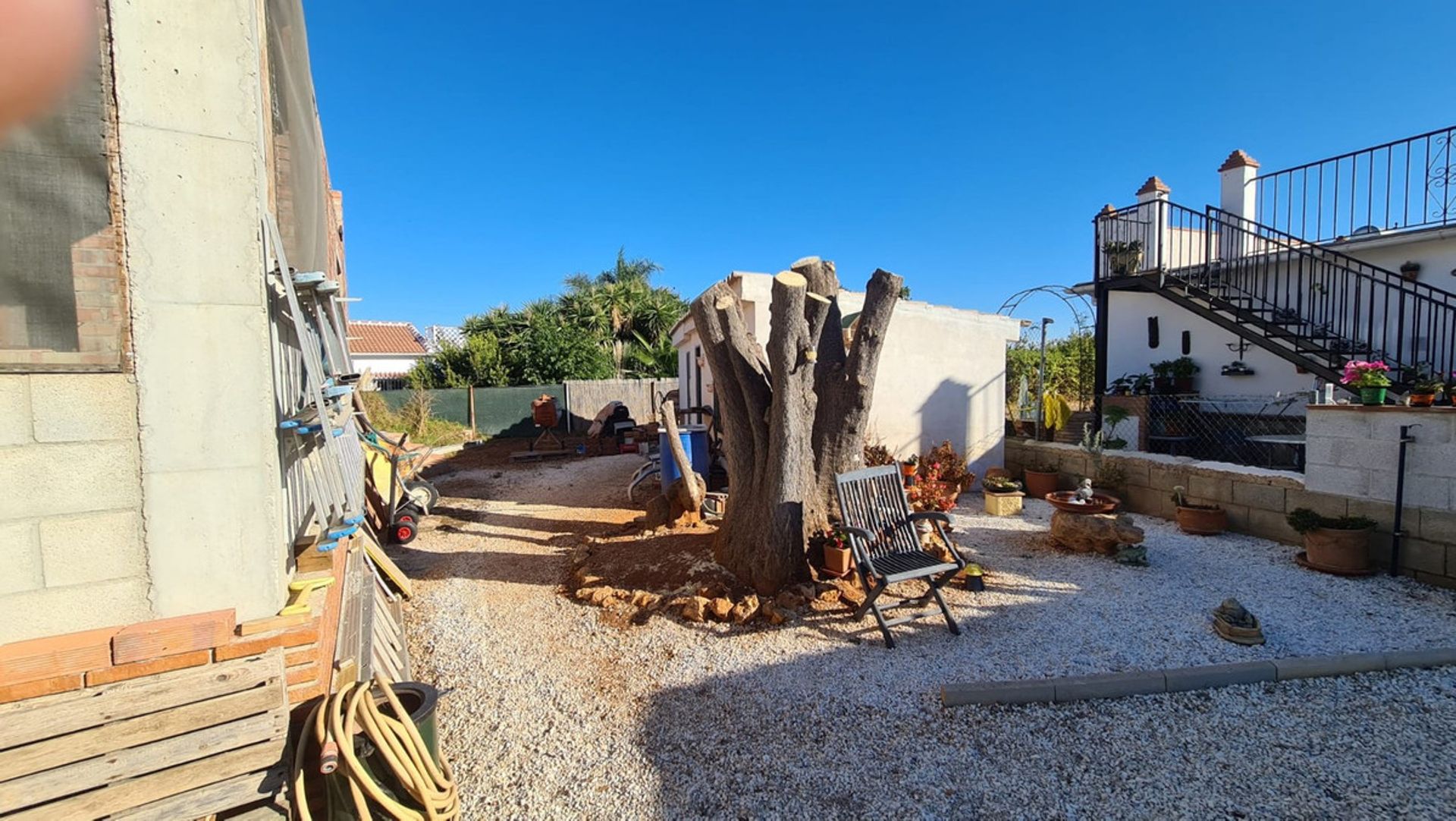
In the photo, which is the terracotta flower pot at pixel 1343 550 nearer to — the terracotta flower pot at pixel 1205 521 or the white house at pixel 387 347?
the terracotta flower pot at pixel 1205 521

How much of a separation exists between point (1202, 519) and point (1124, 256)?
474 centimetres

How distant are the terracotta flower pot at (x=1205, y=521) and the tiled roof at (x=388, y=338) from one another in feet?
104

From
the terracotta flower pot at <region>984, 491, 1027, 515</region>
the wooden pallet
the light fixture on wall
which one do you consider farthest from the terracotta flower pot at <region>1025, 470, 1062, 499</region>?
the wooden pallet

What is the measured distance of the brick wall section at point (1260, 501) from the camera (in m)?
4.51

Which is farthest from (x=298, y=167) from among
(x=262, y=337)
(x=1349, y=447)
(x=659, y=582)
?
(x=1349, y=447)

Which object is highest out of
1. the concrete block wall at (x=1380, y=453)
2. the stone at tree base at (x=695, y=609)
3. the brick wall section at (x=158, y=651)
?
the concrete block wall at (x=1380, y=453)

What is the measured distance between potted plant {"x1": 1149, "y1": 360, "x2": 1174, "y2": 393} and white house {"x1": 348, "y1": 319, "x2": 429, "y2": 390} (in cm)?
2758

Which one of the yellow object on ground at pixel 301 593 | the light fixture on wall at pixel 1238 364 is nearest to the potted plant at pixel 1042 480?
the light fixture on wall at pixel 1238 364

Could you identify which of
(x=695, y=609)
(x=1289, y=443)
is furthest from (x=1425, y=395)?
(x=695, y=609)

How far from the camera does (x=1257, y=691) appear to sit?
3.13m

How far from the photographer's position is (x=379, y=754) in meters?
2.14

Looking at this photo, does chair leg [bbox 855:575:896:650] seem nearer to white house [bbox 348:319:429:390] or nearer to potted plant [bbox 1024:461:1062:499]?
potted plant [bbox 1024:461:1062:499]

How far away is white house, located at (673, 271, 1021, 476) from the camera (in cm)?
824

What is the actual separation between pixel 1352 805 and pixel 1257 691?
90 centimetres
